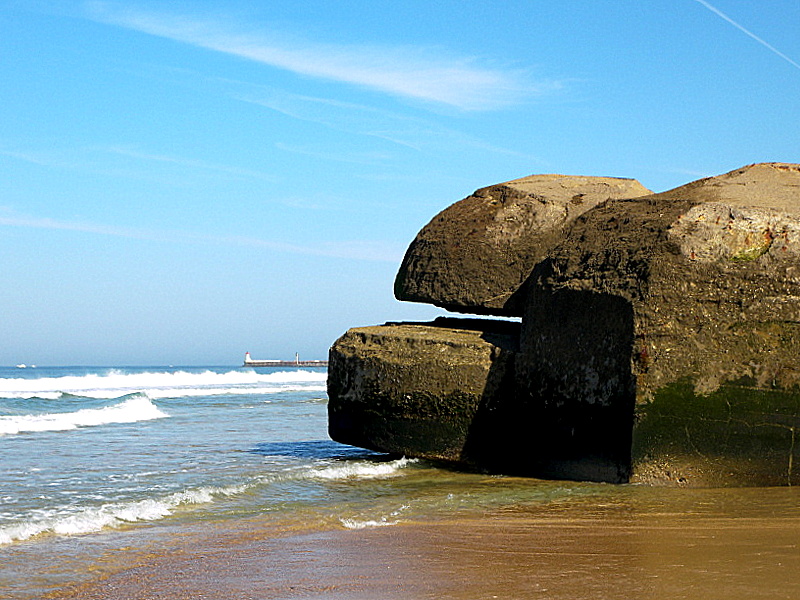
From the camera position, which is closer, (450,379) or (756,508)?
(756,508)

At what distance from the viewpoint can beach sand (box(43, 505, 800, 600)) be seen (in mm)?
3555

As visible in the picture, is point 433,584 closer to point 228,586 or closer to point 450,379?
point 228,586

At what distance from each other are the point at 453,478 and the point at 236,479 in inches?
69.7

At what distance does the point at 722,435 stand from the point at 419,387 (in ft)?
7.70

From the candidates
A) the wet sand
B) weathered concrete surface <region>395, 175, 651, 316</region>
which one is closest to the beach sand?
the wet sand

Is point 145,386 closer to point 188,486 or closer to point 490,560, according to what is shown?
point 188,486

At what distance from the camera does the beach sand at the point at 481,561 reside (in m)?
3.55

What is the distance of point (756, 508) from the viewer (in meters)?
5.38

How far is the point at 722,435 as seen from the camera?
20.1 feet

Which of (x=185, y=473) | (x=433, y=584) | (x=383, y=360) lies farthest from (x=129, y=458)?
(x=433, y=584)

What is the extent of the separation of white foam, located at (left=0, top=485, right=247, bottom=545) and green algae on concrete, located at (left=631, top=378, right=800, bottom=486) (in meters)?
3.07

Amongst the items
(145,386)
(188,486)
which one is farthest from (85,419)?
(145,386)

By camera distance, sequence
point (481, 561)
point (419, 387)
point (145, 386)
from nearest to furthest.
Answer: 1. point (481, 561)
2. point (419, 387)
3. point (145, 386)

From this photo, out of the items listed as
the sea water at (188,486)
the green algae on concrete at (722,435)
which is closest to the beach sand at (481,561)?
the sea water at (188,486)
